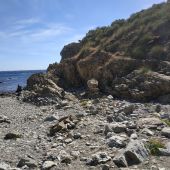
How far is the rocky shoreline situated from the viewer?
41.9ft

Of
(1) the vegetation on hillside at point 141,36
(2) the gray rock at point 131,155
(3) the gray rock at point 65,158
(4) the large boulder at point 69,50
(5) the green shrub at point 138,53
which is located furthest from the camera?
(4) the large boulder at point 69,50

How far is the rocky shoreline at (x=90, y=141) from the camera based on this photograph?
1277 centimetres

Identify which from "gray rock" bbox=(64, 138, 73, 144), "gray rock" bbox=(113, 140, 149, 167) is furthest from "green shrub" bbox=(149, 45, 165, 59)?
"gray rock" bbox=(113, 140, 149, 167)

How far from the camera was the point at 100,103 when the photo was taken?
2808cm

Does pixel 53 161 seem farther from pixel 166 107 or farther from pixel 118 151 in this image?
pixel 166 107

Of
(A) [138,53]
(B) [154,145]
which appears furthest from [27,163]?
(A) [138,53]

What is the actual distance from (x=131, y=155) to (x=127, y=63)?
70.7ft

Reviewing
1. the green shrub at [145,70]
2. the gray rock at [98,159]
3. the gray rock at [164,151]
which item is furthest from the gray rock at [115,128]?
the green shrub at [145,70]

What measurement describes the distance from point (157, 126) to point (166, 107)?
20.9 feet

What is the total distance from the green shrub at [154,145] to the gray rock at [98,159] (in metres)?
1.85

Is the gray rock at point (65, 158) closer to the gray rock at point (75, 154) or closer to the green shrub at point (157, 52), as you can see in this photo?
the gray rock at point (75, 154)

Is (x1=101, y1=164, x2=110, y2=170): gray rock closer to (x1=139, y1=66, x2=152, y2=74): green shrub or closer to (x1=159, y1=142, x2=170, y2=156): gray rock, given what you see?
(x1=159, y1=142, x2=170, y2=156): gray rock

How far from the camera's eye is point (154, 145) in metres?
14.1

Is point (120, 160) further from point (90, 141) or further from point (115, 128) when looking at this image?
point (115, 128)
